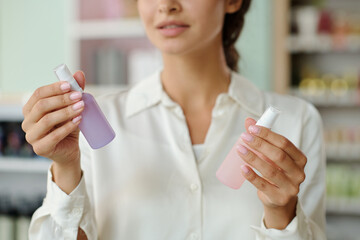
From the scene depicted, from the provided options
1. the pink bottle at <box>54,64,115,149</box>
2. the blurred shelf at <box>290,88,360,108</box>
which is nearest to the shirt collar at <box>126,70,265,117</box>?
the pink bottle at <box>54,64,115,149</box>

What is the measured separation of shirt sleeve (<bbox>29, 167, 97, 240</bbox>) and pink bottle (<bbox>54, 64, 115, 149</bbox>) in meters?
0.11

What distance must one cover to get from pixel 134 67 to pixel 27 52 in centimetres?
Result: 80

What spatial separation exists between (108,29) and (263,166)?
246 cm

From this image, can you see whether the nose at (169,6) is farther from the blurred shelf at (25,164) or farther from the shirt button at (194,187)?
the blurred shelf at (25,164)

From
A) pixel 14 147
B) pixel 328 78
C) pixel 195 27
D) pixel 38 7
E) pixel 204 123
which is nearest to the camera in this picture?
pixel 195 27

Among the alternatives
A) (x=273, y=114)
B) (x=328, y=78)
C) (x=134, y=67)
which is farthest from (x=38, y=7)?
(x=273, y=114)

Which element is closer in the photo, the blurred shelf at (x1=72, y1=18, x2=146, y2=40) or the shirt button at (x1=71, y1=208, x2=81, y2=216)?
Answer: the shirt button at (x1=71, y1=208, x2=81, y2=216)

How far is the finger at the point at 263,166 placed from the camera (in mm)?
801

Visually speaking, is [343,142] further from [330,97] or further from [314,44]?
[314,44]

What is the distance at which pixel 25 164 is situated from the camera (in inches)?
108

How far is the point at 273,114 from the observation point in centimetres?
84

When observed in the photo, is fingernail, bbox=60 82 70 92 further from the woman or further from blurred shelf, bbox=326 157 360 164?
blurred shelf, bbox=326 157 360 164

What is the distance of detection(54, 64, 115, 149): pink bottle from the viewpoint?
848 millimetres

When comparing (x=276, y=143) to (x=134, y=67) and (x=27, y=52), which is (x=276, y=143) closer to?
(x=134, y=67)
